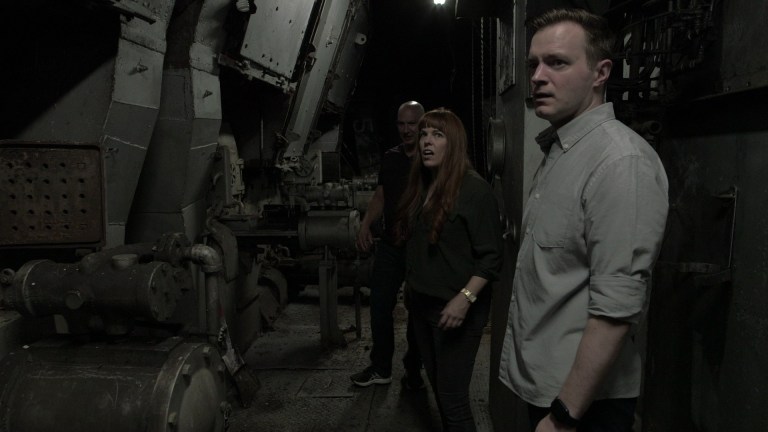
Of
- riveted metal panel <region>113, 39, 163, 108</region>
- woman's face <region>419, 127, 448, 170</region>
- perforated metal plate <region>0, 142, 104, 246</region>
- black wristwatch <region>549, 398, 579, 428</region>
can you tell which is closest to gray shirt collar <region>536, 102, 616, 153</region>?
black wristwatch <region>549, 398, 579, 428</region>

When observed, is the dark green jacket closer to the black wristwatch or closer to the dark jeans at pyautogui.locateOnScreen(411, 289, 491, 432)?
the dark jeans at pyautogui.locateOnScreen(411, 289, 491, 432)

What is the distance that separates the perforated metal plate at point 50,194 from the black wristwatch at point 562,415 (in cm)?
202

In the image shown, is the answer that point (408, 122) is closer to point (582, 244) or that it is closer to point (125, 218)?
point (125, 218)

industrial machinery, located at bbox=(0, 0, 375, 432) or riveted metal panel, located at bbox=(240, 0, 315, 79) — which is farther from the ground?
riveted metal panel, located at bbox=(240, 0, 315, 79)

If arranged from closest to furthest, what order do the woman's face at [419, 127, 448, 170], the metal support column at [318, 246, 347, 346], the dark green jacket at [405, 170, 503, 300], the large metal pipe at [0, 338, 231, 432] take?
the large metal pipe at [0, 338, 231, 432] → the dark green jacket at [405, 170, 503, 300] → the woman's face at [419, 127, 448, 170] → the metal support column at [318, 246, 347, 346]

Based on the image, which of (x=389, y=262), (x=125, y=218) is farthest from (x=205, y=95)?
(x=389, y=262)

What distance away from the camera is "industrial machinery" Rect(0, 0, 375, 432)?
202cm

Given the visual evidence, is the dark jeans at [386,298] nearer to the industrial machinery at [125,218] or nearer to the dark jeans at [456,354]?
the industrial machinery at [125,218]

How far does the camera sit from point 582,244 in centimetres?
126

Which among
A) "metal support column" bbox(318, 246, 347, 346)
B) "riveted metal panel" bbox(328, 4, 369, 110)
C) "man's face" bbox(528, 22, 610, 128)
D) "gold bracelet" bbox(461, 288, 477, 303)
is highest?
"riveted metal panel" bbox(328, 4, 369, 110)

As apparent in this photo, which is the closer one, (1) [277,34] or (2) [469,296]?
(2) [469,296]

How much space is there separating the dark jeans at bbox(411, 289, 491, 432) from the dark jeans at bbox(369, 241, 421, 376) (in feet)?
3.46

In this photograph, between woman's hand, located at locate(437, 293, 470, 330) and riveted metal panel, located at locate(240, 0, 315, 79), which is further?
riveted metal panel, located at locate(240, 0, 315, 79)

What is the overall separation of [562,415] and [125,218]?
2.61m
